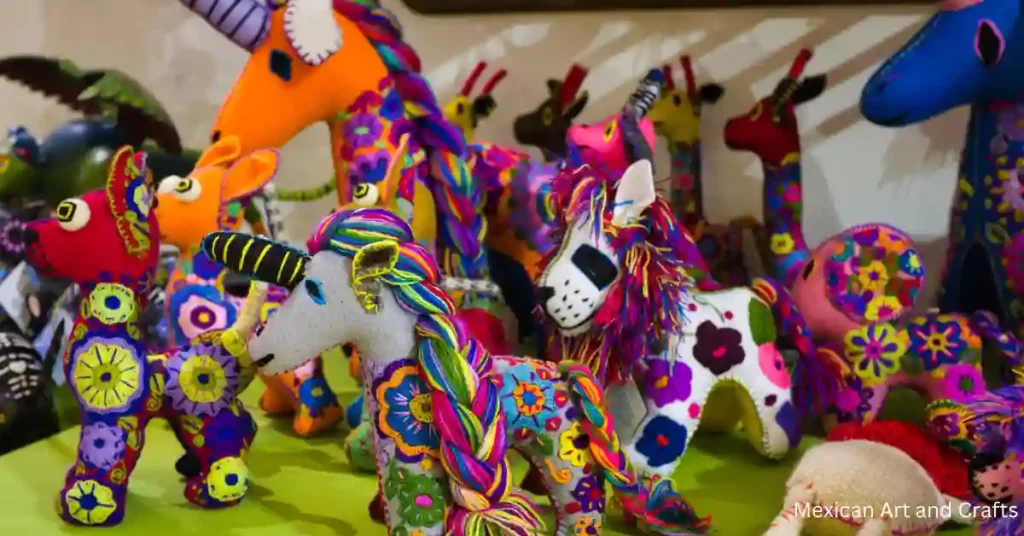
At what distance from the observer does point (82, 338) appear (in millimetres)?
801

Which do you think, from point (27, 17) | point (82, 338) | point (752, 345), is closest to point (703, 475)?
point (752, 345)

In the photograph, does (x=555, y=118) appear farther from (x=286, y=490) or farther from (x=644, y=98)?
(x=286, y=490)

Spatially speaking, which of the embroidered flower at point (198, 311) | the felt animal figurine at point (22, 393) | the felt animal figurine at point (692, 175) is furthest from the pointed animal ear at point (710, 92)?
the felt animal figurine at point (22, 393)

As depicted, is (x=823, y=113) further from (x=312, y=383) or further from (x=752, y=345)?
(x=312, y=383)

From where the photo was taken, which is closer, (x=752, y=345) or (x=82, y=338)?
(x=82, y=338)

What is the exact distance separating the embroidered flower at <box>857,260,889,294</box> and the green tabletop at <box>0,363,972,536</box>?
0.18 meters

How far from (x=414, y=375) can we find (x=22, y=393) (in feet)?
1.91

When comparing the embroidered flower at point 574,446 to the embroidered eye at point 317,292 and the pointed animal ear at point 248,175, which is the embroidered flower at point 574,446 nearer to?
the embroidered eye at point 317,292

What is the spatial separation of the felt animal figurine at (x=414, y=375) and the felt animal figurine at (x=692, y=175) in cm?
48

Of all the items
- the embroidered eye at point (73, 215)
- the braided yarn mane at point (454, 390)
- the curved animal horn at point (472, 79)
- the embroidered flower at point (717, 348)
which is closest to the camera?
the braided yarn mane at point (454, 390)

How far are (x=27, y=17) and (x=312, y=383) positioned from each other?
0.95m

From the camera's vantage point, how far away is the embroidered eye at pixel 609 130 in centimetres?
91

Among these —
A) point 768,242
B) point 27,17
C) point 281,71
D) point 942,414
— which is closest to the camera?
point 942,414

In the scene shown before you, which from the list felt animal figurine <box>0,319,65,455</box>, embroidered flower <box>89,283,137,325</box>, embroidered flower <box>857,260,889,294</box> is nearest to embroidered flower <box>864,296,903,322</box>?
embroidered flower <box>857,260,889,294</box>
